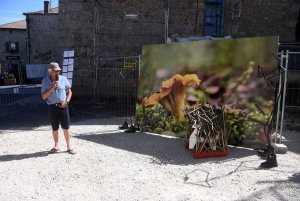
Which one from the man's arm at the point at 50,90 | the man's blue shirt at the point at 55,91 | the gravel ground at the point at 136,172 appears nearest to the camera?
the gravel ground at the point at 136,172

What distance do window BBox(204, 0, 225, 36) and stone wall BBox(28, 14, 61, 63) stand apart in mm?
17730

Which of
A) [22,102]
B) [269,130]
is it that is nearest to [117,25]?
[22,102]

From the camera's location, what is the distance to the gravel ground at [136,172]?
3.66m

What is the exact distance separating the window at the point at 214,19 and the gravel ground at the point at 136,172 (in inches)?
270

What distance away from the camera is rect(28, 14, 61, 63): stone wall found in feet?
85.3

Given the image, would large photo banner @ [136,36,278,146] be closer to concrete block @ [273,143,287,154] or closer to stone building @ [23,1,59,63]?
concrete block @ [273,143,287,154]

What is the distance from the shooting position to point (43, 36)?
26.2 m

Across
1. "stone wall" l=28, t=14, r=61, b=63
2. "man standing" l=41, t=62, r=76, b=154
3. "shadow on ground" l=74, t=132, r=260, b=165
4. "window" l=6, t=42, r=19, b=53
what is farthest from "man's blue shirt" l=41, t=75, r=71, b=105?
"window" l=6, t=42, r=19, b=53

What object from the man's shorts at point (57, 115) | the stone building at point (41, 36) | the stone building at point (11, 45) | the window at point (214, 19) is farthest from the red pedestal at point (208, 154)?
the stone building at point (11, 45)

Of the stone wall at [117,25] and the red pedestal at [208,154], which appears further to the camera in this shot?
the stone wall at [117,25]

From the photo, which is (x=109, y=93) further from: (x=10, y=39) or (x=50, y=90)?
(x=10, y=39)

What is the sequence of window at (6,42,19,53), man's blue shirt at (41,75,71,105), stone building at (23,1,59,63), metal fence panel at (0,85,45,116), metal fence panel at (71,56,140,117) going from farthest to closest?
window at (6,42,19,53) < stone building at (23,1,59,63) < metal fence panel at (0,85,45,116) < metal fence panel at (71,56,140,117) < man's blue shirt at (41,75,71,105)

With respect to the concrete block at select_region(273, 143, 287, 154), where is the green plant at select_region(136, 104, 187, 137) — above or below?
above

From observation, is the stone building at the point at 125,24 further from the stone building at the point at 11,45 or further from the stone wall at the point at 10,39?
the stone building at the point at 11,45
